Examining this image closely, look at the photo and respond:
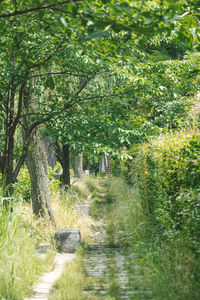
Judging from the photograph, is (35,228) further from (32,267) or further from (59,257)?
(32,267)

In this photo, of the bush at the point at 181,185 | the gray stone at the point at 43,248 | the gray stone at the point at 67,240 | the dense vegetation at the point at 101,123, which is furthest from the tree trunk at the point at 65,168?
the bush at the point at 181,185

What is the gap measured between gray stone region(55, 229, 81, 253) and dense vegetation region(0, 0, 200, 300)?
0.33 metres

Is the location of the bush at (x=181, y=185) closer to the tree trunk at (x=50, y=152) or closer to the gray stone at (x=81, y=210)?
the gray stone at (x=81, y=210)

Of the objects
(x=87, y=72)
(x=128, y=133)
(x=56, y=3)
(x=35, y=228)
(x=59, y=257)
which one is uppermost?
(x=87, y=72)

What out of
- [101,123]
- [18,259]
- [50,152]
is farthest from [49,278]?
[50,152]

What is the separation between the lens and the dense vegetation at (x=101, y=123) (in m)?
3.10

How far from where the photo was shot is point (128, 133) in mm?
7152

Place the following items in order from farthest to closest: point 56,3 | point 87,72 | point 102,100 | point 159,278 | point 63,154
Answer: point 63,154
point 102,100
point 87,72
point 159,278
point 56,3

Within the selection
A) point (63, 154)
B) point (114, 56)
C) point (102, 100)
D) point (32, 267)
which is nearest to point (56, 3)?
point (114, 56)

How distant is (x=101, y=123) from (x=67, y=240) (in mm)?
2471

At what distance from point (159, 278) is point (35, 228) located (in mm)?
3666

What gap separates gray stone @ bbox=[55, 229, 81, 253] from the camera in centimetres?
708

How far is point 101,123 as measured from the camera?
23.0 ft

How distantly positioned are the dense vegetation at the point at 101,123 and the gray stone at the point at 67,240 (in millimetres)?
326
